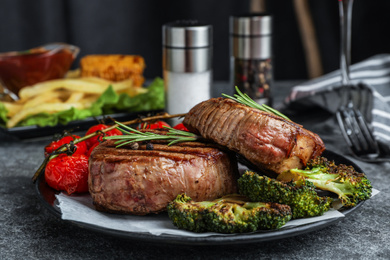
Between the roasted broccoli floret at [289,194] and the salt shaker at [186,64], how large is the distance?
49.2 inches

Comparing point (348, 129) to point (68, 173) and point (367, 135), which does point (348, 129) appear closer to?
point (367, 135)

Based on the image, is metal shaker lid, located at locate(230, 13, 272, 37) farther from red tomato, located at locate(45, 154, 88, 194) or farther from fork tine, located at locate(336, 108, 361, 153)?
red tomato, located at locate(45, 154, 88, 194)

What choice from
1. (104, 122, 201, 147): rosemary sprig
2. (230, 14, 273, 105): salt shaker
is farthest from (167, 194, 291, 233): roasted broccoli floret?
(230, 14, 273, 105): salt shaker

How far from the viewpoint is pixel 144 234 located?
57.3 inches

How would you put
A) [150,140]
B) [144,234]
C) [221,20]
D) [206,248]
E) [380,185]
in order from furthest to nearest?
[221,20] → [380,185] → [150,140] → [206,248] → [144,234]

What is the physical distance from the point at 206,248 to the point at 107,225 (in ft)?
1.03

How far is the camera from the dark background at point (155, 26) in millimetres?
4312

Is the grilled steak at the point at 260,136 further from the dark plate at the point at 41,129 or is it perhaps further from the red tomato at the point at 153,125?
the dark plate at the point at 41,129

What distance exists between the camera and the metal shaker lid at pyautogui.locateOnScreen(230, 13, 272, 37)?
3.05m

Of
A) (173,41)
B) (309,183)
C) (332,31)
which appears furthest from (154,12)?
(309,183)

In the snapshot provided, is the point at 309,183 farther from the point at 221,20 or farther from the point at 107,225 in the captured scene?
the point at 221,20

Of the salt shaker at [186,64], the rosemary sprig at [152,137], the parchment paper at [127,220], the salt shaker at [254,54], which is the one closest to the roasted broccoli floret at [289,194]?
the parchment paper at [127,220]

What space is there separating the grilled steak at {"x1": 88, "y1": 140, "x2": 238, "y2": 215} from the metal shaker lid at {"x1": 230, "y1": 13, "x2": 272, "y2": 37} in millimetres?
1507

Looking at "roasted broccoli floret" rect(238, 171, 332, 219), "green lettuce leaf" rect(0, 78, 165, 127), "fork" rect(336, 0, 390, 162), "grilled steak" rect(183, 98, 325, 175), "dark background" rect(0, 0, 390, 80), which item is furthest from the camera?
"dark background" rect(0, 0, 390, 80)
